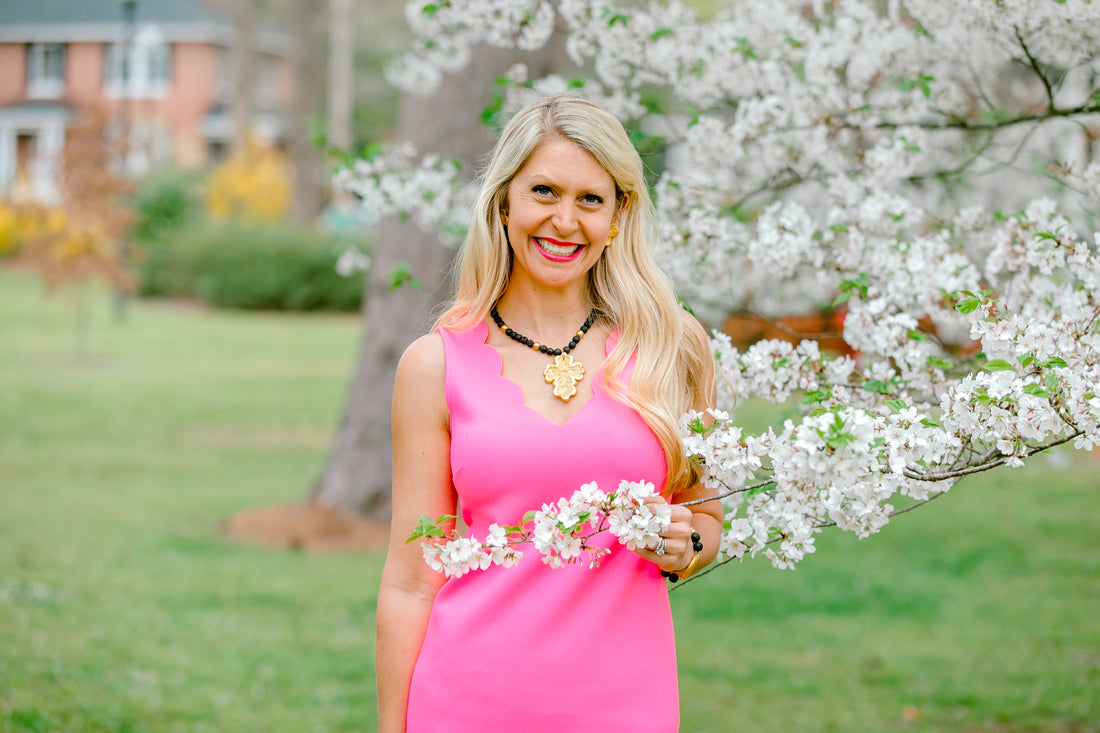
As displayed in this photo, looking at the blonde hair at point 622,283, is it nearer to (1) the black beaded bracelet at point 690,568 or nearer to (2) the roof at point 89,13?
(1) the black beaded bracelet at point 690,568

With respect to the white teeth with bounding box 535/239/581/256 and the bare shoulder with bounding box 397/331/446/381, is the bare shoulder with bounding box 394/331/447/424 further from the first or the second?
the white teeth with bounding box 535/239/581/256

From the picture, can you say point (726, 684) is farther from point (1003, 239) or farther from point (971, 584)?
point (1003, 239)

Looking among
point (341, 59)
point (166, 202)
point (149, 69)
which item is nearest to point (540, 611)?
point (166, 202)

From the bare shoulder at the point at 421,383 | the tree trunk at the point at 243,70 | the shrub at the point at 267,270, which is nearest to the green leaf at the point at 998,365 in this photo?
the bare shoulder at the point at 421,383

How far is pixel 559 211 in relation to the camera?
2.33 meters

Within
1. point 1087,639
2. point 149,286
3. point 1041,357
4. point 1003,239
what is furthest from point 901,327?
point 149,286

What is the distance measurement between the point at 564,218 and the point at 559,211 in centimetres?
2

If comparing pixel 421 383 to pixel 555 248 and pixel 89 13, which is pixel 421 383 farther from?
pixel 89 13

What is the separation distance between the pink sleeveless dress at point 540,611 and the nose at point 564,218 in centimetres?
34

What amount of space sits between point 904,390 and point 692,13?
1.79 meters

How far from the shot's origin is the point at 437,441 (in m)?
2.33

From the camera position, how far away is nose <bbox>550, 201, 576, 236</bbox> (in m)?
2.32

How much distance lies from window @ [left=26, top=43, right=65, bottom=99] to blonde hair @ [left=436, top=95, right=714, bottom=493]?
44706 millimetres

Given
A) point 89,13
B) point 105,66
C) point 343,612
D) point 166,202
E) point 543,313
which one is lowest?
point 343,612
